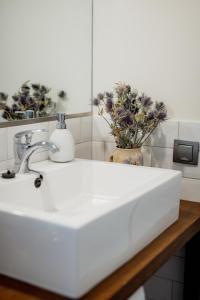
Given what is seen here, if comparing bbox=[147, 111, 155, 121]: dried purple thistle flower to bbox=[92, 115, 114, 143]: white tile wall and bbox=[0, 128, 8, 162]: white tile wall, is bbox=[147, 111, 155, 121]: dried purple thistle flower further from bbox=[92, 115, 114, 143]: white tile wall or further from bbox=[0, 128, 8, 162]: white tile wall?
bbox=[0, 128, 8, 162]: white tile wall

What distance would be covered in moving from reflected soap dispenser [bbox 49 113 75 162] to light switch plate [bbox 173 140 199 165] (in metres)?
0.39

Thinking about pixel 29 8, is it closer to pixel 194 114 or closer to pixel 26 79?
pixel 26 79

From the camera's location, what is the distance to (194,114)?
4.50ft

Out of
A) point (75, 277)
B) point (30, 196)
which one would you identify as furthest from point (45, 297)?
point (30, 196)

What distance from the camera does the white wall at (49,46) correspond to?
1.24m

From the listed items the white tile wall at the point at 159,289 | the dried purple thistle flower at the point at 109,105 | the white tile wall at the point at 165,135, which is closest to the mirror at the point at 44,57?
the dried purple thistle flower at the point at 109,105

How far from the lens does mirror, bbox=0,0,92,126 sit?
1231 millimetres

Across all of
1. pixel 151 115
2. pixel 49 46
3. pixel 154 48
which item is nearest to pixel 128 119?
pixel 151 115

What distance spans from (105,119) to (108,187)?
37 cm

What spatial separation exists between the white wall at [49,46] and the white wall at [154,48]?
0.22ft

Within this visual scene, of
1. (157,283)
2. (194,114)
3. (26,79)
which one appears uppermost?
(26,79)

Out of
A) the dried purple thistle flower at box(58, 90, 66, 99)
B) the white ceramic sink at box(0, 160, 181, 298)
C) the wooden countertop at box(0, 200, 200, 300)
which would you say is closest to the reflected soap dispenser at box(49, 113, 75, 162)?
the white ceramic sink at box(0, 160, 181, 298)

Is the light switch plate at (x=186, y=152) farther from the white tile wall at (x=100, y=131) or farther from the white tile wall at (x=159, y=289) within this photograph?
the white tile wall at (x=159, y=289)

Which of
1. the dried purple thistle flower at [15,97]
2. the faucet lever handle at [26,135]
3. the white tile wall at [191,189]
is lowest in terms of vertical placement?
the white tile wall at [191,189]
